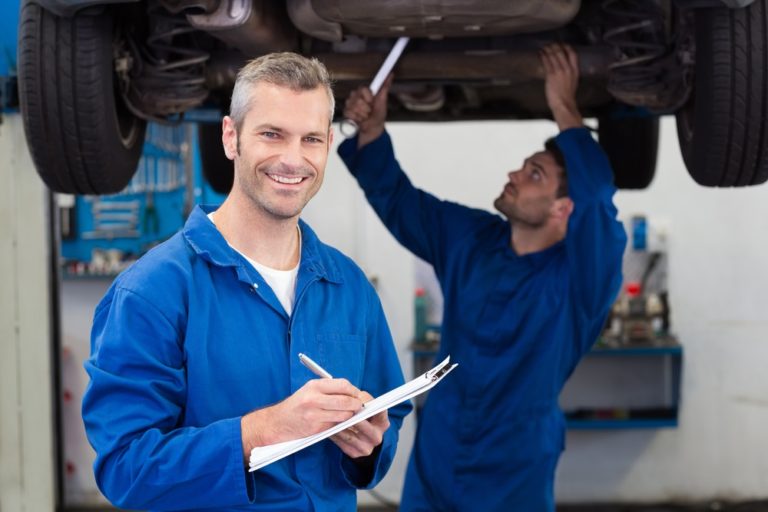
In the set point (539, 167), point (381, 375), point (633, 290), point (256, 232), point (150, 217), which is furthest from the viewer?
point (150, 217)

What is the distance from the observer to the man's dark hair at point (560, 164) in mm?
2838

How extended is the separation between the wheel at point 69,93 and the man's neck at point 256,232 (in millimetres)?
905

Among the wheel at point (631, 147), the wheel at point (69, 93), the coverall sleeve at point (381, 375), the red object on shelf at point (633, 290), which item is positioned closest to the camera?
the coverall sleeve at point (381, 375)

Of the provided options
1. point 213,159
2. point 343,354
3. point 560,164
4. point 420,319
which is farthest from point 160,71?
point 420,319

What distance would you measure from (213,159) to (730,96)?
218 centimetres

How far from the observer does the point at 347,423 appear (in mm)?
1430

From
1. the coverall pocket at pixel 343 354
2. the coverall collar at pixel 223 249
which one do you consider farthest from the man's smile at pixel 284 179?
the coverall pocket at pixel 343 354

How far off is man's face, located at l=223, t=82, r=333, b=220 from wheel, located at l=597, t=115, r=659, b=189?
7.58 ft

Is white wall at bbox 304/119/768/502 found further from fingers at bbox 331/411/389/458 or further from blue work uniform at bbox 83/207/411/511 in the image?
fingers at bbox 331/411/389/458

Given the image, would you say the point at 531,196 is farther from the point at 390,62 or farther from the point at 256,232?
the point at 256,232

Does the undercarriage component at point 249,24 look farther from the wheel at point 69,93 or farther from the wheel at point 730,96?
the wheel at point 730,96

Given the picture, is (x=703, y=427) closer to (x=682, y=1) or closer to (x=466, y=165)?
(x=466, y=165)

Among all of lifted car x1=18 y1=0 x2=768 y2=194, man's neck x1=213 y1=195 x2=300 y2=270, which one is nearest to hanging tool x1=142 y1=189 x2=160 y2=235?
lifted car x1=18 y1=0 x2=768 y2=194

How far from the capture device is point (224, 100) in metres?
2.98
